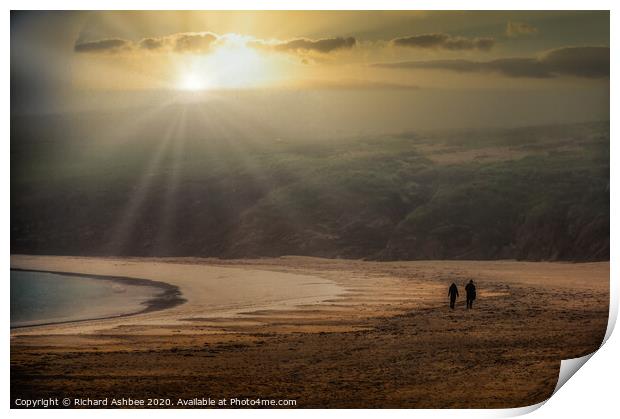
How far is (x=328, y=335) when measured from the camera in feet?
25.6

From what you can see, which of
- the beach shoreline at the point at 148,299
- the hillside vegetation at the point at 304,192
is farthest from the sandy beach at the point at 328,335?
the hillside vegetation at the point at 304,192

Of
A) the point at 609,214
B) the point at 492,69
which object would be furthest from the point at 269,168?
the point at 609,214

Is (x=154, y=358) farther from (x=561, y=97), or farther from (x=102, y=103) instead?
(x=561, y=97)

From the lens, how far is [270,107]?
26.0 ft

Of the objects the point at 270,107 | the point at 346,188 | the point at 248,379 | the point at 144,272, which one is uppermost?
the point at 270,107

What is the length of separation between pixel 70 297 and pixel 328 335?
1.87 metres

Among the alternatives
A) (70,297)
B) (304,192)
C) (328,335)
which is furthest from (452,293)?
(70,297)

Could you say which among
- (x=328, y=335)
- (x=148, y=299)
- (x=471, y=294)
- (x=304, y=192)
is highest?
(x=304, y=192)

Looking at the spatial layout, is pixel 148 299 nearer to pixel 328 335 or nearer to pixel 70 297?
pixel 70 297

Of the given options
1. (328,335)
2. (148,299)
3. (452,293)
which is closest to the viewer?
(328,335)

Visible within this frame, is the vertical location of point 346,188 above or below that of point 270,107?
below

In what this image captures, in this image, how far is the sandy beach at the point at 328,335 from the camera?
7.61 m

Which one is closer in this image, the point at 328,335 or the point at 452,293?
the point at 328,335

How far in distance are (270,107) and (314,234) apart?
37.9 inches
